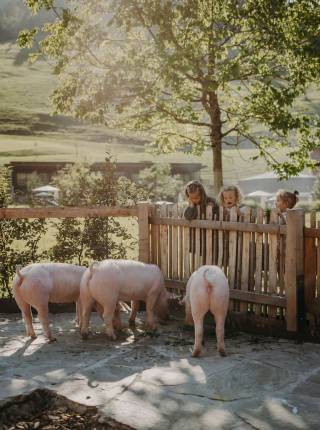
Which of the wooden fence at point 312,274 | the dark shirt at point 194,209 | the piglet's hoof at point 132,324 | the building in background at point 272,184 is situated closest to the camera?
the wooden fence at point 312,274

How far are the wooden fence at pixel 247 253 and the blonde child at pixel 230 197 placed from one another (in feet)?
0.56

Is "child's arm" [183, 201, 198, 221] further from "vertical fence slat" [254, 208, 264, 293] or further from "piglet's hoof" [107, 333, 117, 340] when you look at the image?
"piglet's hoof" [107, 333, 117, 340]

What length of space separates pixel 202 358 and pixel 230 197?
2522 millimetres

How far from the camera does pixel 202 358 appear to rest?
220 inches

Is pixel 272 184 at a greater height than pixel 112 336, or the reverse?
pixel 272 184

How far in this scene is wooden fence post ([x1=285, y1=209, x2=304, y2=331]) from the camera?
6.28m

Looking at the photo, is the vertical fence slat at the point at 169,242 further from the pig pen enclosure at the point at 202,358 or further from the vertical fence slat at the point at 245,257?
the vertical fence slat at the point at 245,257

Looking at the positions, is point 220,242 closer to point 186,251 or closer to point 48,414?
point 186,251

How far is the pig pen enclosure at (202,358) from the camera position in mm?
4152

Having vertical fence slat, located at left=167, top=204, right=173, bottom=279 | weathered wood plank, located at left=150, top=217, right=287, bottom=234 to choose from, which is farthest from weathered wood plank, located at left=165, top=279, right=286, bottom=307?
vertical fence slat, located at left=167, top=204, right=173, bottom=279

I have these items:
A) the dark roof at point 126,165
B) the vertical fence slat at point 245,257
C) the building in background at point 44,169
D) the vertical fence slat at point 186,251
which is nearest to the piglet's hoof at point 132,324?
the vertical fence slat at point 186,251

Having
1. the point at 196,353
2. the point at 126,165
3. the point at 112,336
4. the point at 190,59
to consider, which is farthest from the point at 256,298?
the point at 126,165

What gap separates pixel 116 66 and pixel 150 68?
34.7 inches

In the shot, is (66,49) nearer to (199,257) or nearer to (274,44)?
(274,44)
